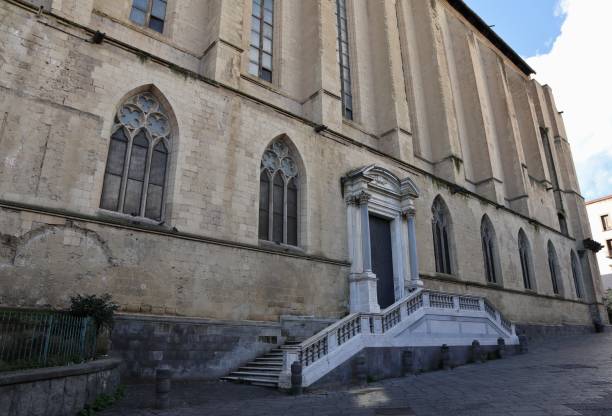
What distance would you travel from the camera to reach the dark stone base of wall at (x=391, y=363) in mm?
9203

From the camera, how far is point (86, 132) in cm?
937

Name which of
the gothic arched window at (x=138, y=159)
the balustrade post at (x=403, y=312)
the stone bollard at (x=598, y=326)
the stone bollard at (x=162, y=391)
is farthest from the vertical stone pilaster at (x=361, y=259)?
the stone bollard at (x=598, y=326)

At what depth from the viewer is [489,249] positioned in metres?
20.9

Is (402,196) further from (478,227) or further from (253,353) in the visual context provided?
(253,353)

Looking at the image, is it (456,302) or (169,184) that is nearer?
(169,184)

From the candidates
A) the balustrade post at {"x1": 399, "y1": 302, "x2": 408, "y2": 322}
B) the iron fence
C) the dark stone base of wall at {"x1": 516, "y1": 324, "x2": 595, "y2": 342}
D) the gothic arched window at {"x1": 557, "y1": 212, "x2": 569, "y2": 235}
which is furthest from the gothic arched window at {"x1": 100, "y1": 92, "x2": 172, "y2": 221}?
the gothic arched window at {"x1": 557, "y1": 212, "x2": 569, "y2": 235}

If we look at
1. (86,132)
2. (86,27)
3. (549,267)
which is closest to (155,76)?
(86,27)

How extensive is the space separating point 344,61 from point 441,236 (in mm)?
8620

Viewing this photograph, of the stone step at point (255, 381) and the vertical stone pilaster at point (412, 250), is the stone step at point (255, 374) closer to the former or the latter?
the stone step at point (255, 381)

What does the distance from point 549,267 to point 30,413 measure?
26.9m

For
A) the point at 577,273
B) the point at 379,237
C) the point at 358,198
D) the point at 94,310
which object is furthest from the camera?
the point at 577,273

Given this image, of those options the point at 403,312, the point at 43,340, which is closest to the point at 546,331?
the point at 403,312

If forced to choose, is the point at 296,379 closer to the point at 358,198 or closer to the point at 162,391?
the point at 162,391

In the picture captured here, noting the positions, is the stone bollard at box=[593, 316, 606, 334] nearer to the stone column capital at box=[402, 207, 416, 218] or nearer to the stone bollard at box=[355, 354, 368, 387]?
the stone column capital at box=[402, 207, 416, 218]
